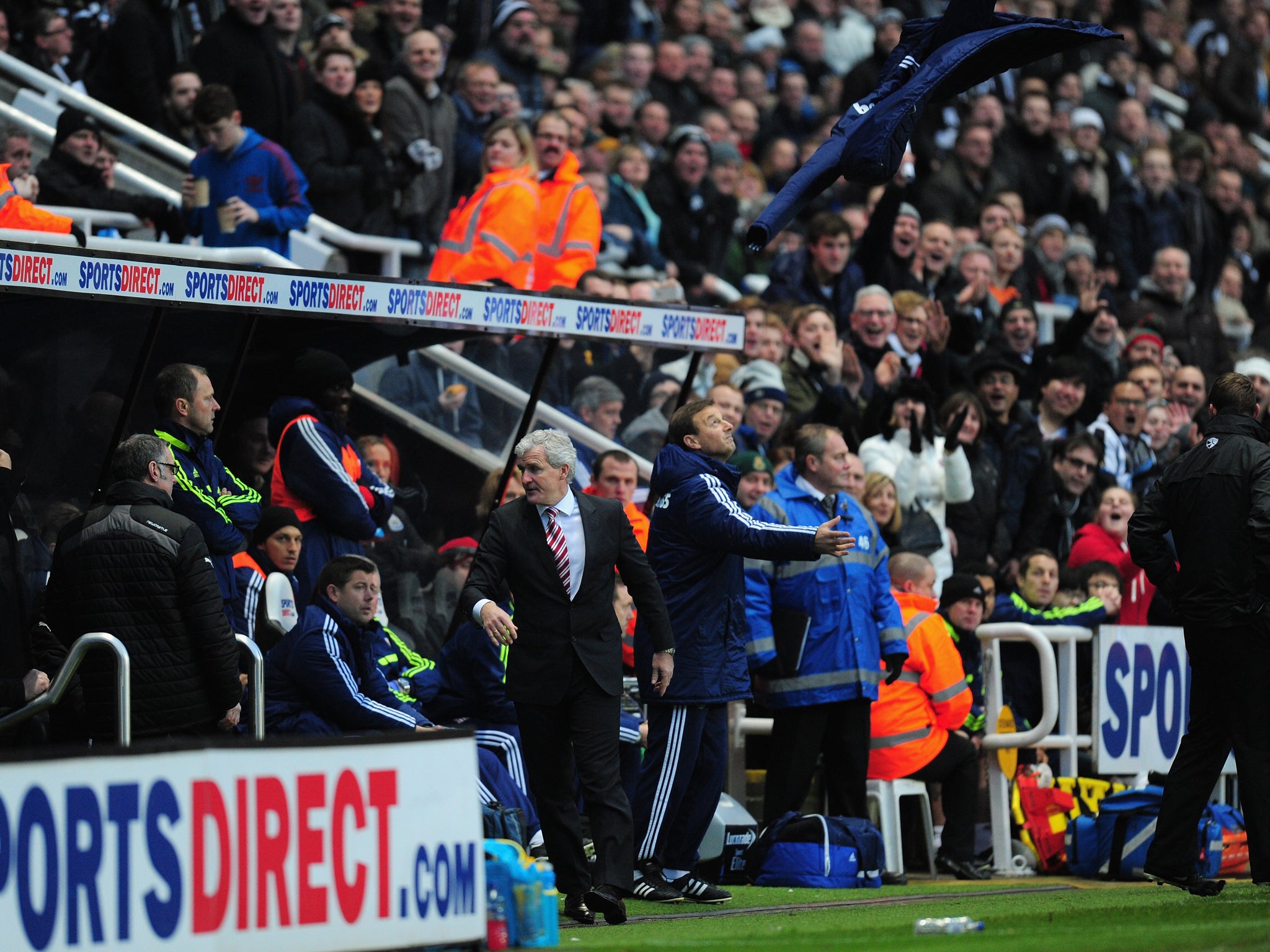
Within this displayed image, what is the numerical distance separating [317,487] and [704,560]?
1971 millimetres

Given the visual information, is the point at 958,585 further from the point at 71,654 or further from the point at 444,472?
the point at 71,654

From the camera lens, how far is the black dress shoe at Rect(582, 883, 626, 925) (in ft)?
27.2

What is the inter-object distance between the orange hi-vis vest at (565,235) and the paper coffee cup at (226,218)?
1.95 meters

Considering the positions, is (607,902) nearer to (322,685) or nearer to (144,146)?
(322,685)

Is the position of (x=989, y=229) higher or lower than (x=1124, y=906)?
higher

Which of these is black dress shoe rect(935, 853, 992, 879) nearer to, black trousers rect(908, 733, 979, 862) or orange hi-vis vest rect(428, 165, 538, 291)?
black trousers rect(908, 733, 979, 862)

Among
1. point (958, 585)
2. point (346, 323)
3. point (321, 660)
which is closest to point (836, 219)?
point (958, 585)

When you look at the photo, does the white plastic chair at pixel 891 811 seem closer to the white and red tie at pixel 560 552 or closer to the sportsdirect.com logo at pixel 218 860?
the white and red tie at pixel 560 552

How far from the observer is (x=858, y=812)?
10.4 m

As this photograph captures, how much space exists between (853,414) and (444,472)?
9.79 ft

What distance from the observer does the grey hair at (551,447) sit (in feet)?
28.5

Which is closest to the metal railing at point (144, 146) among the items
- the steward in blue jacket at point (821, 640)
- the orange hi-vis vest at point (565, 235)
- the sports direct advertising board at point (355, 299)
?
the orange hi-vis vest at point (565, 235)

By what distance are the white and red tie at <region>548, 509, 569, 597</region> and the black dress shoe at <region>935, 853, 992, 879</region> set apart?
128 inches

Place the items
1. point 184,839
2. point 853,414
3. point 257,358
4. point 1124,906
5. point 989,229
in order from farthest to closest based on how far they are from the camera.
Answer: point 989,229 → point 853,414 → point 257,358 → point 1124,906 → point 184,839
